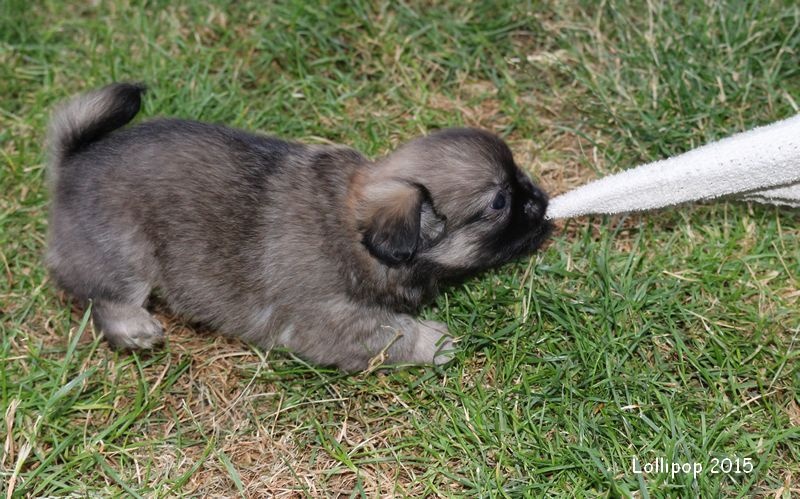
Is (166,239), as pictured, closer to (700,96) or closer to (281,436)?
(281,436)

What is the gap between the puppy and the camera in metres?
3.56

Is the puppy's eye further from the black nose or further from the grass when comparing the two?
the grass

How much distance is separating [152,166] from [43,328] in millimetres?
1018

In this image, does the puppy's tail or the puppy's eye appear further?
the puppy's tail

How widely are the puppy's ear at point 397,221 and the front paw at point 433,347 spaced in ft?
1.44

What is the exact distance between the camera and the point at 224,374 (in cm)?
384

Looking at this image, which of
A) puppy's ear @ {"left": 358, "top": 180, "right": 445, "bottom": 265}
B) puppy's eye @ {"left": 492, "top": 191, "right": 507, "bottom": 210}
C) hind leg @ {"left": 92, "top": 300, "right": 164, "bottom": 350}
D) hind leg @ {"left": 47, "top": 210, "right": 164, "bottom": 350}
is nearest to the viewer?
puppy's ear @ {"left": 358, "top": 180, "right": 445, "bottom": 265}

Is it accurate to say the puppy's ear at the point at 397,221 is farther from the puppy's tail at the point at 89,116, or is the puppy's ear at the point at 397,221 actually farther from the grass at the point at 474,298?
the puppy's tail at the point at 89,116

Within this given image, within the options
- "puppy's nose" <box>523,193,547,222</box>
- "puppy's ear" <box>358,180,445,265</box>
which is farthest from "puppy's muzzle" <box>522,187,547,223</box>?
"puppy's ear" <box>358,180,445,265</box>

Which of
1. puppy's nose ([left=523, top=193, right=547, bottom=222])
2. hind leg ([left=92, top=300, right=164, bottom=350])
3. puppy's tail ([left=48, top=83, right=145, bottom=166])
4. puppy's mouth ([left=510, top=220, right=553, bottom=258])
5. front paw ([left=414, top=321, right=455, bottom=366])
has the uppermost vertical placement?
puppy's tail ([left=48, top=83, right=145, bottom=166])

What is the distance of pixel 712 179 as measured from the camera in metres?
3.67

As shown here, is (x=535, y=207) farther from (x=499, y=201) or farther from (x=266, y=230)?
(x=266, y=230)

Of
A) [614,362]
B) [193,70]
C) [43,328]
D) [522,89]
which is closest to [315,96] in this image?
[193,70]

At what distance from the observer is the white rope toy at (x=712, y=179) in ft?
11.7
